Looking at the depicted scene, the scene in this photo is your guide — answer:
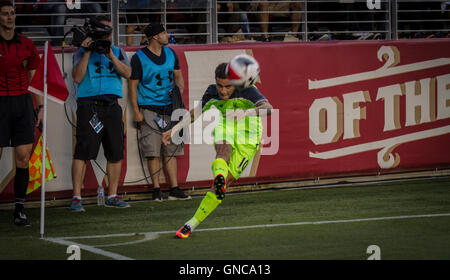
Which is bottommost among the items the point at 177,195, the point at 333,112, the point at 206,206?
the point at 177,195

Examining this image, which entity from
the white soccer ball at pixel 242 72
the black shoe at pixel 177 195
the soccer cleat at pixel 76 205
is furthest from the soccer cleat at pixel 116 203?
the white soccer ball at pixel 242 72

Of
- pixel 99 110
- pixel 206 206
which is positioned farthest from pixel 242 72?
pixel 99 110

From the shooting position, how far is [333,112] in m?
13.8

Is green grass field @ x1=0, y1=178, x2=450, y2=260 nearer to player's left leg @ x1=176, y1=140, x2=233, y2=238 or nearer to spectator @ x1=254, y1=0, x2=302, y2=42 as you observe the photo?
player's left leg @ x1=176, y1=140, x2=233, y2=238

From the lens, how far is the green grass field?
27.2 feet

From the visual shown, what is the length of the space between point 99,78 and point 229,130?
119 inches

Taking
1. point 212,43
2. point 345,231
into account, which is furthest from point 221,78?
point 212,43

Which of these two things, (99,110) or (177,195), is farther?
(177,195)

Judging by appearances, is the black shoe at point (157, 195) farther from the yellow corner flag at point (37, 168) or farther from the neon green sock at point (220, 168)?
the neon green sock at point (220, 168)

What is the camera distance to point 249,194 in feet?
42.6

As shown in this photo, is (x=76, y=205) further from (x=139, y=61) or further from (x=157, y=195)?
(x=139, y=61)

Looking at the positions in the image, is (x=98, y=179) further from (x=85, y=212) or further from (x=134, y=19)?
(x=134, y=19)

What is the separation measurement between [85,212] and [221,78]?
3.38 m

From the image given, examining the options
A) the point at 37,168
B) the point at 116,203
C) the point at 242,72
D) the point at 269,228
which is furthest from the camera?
the point at 116,203
